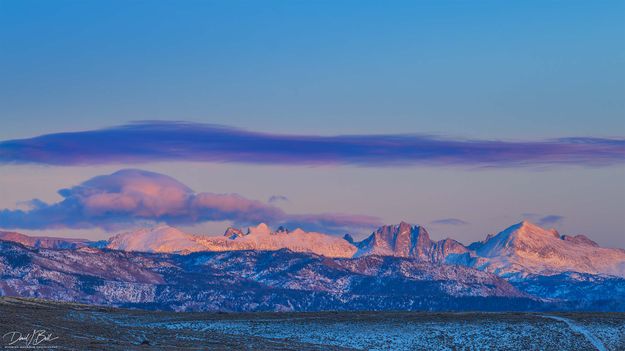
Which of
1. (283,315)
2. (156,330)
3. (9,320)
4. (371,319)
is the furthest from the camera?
(283,315)

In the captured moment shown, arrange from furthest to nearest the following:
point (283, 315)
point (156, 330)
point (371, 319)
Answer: point (283, 315) → point (371, 319) → point (156, 330)

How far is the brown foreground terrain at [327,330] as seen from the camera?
5418 inches

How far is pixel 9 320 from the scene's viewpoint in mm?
138125

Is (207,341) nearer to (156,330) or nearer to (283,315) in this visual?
(156,330)

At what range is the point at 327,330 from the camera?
541ft

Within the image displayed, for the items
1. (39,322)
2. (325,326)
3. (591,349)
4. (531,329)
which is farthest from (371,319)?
(39,322)

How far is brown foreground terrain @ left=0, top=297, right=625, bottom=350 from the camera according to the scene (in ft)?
452

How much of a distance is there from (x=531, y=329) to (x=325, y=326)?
31.7m

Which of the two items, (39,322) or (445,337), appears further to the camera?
(445,337)

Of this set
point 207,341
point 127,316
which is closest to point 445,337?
point 207,341

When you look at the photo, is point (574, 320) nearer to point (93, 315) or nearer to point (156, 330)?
point (156, 330)

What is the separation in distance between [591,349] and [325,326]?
40.2 meters

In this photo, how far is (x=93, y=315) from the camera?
181m

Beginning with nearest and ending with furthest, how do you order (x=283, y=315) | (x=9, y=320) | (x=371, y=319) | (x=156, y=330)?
(x=9, y=320) → (x=156, y=330) → (x=371, y=319) → (x=283, y=315)
